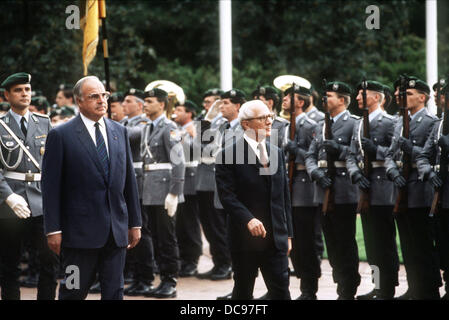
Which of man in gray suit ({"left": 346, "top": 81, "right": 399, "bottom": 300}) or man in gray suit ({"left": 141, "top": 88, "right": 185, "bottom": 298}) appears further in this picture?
man in gray suit ({"left": 141, "top": 88, "right": 185, "bottom": 298})

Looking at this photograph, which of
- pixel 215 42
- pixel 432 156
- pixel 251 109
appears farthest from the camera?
pixel 215 42

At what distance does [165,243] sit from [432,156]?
131 inches

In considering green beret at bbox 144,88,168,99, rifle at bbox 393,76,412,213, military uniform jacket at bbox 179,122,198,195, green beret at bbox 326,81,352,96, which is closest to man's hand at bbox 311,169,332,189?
rifle at bbox 393,76,412,213

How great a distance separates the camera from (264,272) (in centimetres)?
711

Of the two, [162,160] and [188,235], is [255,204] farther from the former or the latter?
[188,235]

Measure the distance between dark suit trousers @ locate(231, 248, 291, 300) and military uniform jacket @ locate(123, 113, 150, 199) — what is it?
3232mm

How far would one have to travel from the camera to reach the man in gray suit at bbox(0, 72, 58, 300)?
26.3ft

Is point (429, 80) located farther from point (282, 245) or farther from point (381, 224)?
point (282, 245)

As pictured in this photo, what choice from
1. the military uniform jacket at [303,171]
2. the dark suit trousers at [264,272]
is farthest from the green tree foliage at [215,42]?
the dark suit trousers at [264,272]

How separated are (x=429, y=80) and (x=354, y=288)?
20.5ft

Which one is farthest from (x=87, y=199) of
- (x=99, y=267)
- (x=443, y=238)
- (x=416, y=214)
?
(x=443, y=238)

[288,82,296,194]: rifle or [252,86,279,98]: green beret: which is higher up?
[252,86,279,98]: green beret

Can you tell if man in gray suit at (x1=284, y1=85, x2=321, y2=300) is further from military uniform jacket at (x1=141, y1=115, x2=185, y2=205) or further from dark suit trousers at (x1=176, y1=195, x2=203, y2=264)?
dark suit trousers at (x1=176, y1=195, x2=203, y2=264)

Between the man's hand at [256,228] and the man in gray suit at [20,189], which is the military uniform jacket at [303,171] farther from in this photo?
the man in gray suit at [20,189]
